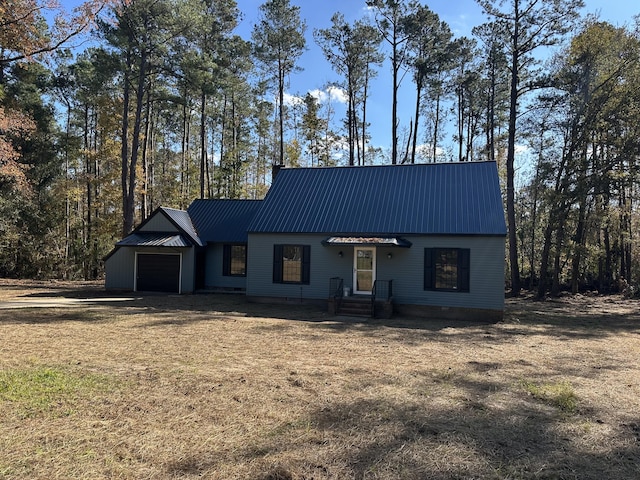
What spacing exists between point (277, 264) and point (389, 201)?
4776mm

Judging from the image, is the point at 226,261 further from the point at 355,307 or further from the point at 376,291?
the point at 376,291

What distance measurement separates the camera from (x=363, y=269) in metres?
14.3

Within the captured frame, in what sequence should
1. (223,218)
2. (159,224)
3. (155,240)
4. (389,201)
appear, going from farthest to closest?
1. (223,218)
2. (159,224)
3. (155,240)
4. (389,201)

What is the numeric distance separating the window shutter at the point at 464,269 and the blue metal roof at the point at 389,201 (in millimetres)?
677

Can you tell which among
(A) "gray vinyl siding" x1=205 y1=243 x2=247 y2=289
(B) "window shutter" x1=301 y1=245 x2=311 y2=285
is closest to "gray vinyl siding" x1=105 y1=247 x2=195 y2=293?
(A) "gray vinyl siding" x1=205 y1=243 x2=247 y2=289

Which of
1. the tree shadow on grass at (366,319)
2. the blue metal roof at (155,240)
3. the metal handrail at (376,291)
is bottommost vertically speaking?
the tree shadow on grass at (366,319)

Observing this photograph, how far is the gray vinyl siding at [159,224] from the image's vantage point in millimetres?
17531

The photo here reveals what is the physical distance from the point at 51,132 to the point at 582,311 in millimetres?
29996

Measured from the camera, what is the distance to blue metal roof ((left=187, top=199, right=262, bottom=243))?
17828 mm

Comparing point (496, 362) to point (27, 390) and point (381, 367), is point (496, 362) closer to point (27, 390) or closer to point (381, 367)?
point (381, 367)

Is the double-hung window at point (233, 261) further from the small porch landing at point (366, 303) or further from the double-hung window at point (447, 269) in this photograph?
the double-hung window at point (447, 269)

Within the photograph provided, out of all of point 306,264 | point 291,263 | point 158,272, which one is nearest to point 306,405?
point 306,264

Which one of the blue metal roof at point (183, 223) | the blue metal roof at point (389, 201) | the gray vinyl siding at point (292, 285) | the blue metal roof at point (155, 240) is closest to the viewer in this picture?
the blue metal roof at point (389, 201)

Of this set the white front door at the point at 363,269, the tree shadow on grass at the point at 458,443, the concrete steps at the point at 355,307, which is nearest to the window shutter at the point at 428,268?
the white front door at the point at 363,269
